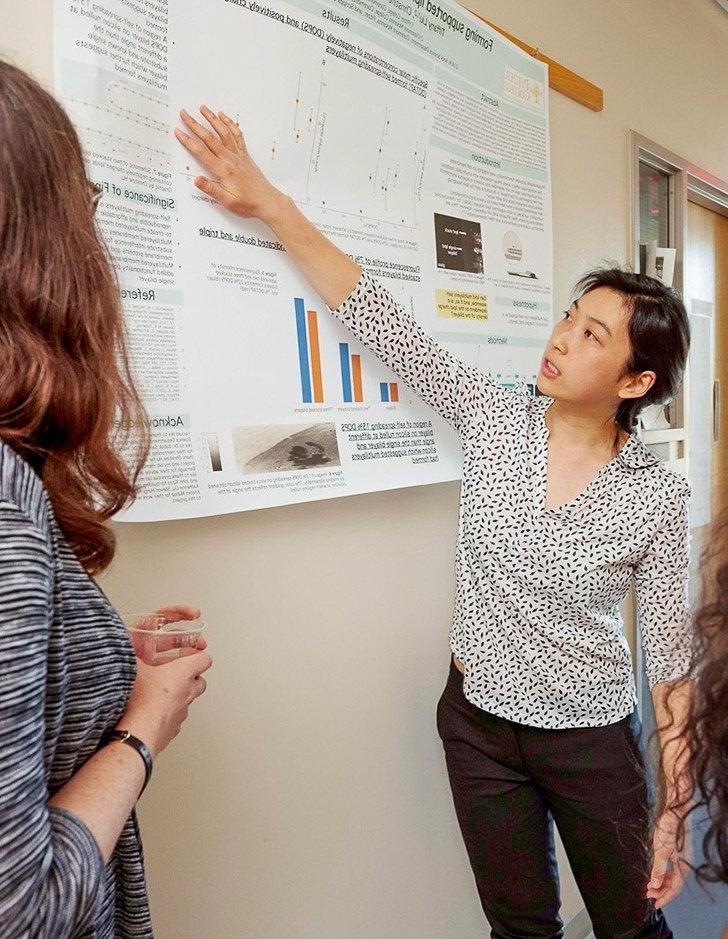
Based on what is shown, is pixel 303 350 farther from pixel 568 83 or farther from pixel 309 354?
pixel 568 83

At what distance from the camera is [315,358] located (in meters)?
1.34

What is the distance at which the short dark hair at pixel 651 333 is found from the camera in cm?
143

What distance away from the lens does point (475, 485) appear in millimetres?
1434

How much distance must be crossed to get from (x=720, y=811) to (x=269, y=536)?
0.82 metres

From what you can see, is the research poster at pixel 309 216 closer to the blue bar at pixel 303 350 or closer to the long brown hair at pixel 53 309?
the blue bar at pixel 303 350

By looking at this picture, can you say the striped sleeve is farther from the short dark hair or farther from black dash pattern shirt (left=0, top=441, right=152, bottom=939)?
the short dark hair

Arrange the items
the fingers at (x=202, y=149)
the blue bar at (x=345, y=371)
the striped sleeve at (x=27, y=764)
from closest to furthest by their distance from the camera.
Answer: the striped sleeve at (x=27, y=764) < the fingers at (x=202, y=149) < the blue bar at (x=345, y=371)

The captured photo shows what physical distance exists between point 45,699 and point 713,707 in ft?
1.95

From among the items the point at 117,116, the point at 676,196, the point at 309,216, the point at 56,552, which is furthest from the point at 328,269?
the point at 676,196

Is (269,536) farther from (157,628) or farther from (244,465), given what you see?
(157,628)

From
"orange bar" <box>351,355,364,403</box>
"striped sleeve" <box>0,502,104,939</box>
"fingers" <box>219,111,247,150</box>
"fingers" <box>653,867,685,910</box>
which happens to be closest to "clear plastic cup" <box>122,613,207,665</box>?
"striped sleeve" <box>0,502,104,939</box>

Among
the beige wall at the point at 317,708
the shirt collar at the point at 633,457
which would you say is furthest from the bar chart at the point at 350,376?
the shirt collar at the point at 633,457

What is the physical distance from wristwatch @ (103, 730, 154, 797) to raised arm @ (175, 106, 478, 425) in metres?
0.77

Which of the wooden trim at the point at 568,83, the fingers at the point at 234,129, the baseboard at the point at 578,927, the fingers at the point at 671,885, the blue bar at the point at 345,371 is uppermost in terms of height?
the wooden trim at the point at 568,83
